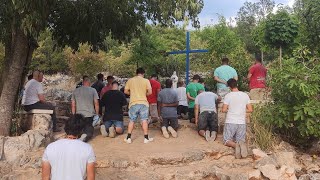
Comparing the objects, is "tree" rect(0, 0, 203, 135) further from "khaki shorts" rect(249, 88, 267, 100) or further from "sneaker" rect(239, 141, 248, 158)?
"khaki shorts" rect(249, 88, 267, 100)

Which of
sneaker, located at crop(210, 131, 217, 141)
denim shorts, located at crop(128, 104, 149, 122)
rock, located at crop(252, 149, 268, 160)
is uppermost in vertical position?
denim shorts, located at crop(128, 104, 149, 122)

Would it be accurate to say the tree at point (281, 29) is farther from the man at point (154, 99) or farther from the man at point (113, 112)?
the man at point (113, 112)

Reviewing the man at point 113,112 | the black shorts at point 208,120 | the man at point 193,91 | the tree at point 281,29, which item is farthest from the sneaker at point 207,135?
the tree at point 281,29

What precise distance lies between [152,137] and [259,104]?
259 centimetres

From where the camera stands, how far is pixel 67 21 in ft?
35.1

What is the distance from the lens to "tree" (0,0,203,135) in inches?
286

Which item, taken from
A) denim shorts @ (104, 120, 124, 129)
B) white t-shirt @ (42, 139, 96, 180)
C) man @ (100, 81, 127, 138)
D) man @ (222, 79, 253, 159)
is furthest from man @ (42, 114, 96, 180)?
denim shorts @ (104, 120, 124, 129)

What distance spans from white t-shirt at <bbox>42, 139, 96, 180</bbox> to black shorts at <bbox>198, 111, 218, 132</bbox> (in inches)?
203

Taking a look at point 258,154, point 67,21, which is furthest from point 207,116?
point 67,21

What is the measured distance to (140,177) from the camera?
699 cm

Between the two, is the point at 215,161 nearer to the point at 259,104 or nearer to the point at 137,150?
the point at 137,150

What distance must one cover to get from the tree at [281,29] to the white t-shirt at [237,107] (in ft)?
14.2

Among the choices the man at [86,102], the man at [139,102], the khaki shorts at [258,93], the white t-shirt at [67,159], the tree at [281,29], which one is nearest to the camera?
the white t-shirt at [67,159]

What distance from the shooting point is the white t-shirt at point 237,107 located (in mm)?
8133
